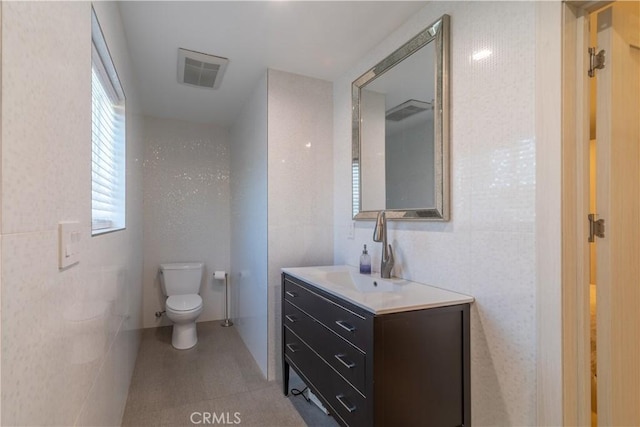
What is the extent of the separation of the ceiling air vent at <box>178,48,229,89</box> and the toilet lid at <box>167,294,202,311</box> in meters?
1.96

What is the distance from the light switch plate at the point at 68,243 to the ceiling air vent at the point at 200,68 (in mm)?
1646

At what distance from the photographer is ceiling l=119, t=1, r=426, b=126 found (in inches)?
67.1

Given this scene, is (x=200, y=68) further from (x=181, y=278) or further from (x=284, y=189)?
(x=181, y=278)

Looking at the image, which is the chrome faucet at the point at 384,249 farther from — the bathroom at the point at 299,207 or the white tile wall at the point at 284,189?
the white tile wall at the point at 284,189

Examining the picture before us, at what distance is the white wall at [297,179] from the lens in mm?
2395

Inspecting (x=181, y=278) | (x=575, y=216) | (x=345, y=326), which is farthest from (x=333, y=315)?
(x=181, y=278)

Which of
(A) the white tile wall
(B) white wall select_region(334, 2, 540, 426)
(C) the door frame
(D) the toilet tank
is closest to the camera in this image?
(C) the door frame

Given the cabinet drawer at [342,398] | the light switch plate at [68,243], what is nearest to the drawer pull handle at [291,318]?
the cabinet drawer at [342,398]

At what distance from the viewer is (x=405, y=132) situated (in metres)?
1.86

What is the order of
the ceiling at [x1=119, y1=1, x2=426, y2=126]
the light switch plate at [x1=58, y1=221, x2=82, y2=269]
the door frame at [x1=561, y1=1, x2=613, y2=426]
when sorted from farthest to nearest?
the ceiling at [x1=119, y1=1, x2=426, y2=126], the door frame at [x1=561, y1=1, x2=613, y2=426], the light switch plate at [x1=58, y1=221, x2=82, y2=269]

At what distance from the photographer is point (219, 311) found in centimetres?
379

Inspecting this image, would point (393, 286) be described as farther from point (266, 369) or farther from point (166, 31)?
point (166, 31)

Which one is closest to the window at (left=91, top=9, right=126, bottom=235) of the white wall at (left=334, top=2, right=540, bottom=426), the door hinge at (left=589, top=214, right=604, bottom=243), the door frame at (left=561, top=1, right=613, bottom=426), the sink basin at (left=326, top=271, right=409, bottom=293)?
the sink basin at (left=326, top=271, right=409, bottom=293)
